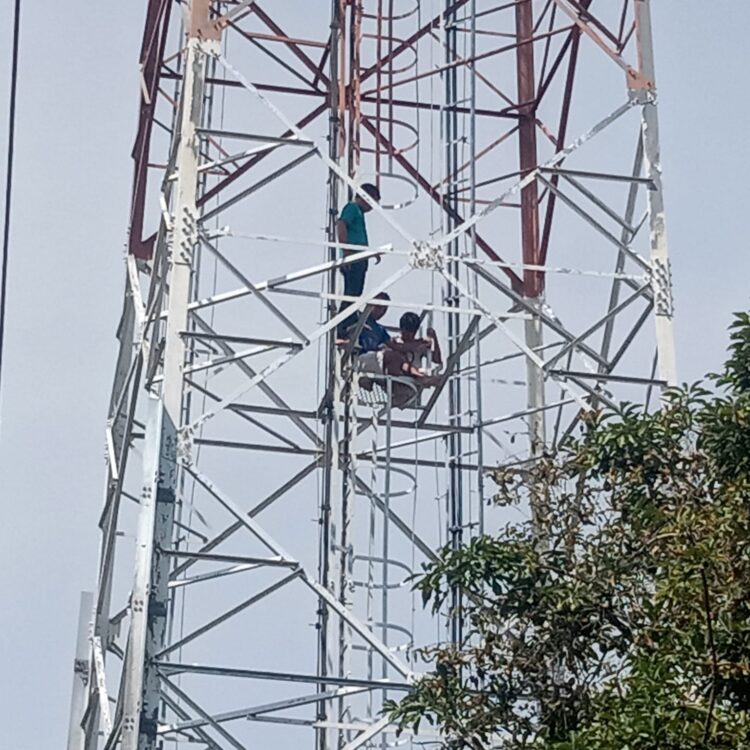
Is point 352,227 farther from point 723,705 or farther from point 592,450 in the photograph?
point 723,705

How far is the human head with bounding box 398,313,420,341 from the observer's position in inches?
606

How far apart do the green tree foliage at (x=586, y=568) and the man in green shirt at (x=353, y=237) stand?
12.5 feet

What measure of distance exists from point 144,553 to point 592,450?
3.22 meters

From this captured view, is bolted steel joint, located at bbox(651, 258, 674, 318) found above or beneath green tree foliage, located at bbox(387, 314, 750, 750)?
above

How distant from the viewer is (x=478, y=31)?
1752 centimetres

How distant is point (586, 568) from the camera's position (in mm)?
10898

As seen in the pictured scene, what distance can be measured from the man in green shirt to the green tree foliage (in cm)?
380

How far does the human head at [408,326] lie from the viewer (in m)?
15.4

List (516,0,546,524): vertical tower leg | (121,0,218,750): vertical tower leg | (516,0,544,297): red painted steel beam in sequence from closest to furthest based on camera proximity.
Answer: (121,0,218,750): vertical tower leg, (516,0,546,524): vertical tower leg, (516,0,544,297): red painted steel beam

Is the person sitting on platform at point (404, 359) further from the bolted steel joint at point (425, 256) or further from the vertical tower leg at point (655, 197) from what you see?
the vertical tower leg at point (655, 197)

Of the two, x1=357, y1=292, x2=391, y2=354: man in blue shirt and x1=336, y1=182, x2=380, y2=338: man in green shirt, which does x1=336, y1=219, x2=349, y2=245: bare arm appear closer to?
x1=336, y1=182, x2=380, y2=338: man in green shirt

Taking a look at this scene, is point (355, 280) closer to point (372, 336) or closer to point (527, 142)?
point (372, 336)

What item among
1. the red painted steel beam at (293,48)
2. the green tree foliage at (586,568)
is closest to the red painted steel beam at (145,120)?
the red painted steel beam at (293,48)

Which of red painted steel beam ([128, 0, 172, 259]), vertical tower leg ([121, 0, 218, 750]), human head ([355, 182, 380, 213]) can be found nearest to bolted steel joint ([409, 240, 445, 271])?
human head ([355, 182, 380, 213])
